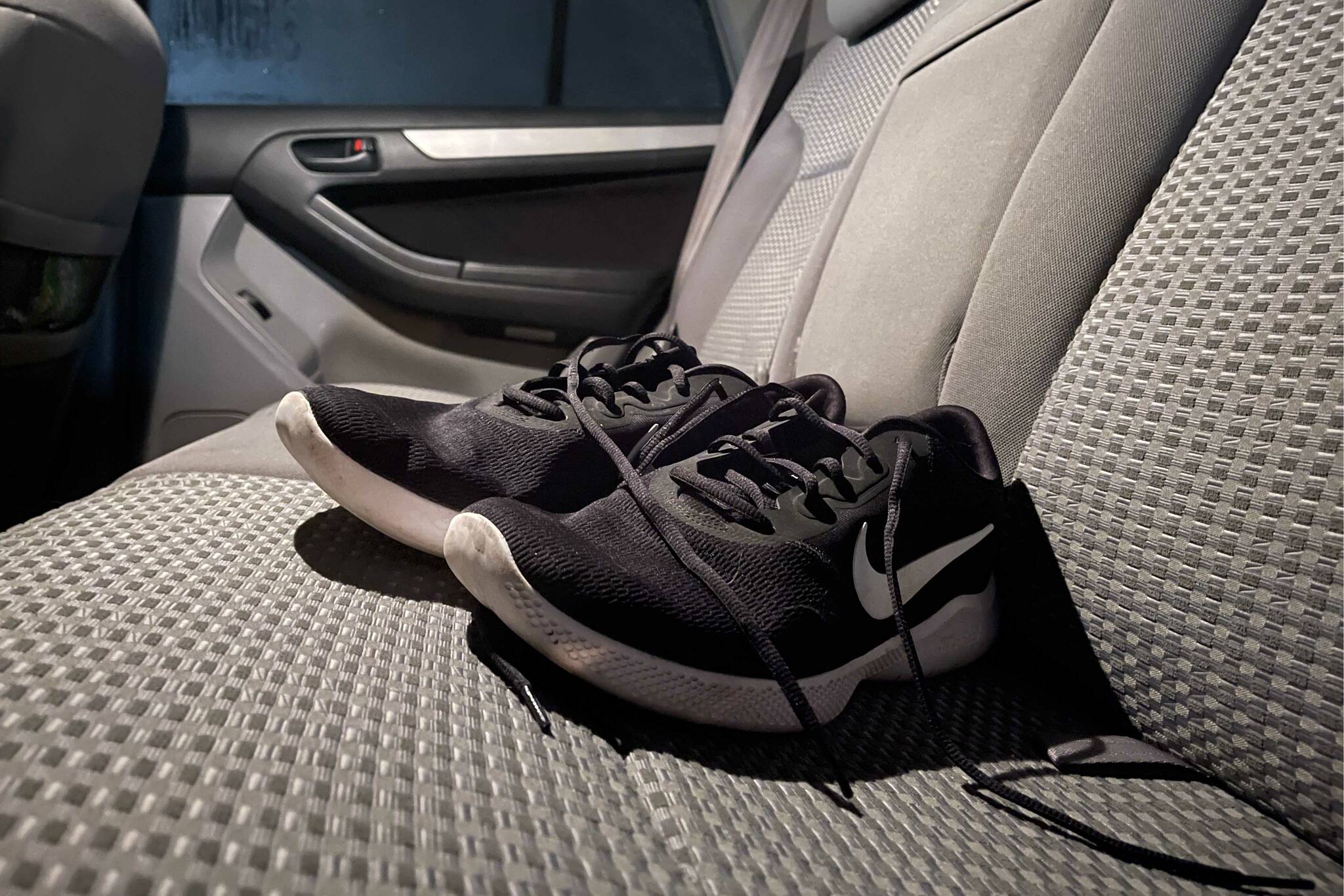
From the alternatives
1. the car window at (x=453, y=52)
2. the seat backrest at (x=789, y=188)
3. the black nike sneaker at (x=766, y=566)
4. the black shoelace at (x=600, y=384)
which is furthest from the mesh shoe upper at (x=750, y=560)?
the car window at (x=453, y=52)

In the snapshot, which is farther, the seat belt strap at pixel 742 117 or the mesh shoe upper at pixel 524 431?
the seat belt strap at pixel 742 117

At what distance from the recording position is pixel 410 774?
316mm

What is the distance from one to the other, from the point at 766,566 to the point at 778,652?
42 millimetres

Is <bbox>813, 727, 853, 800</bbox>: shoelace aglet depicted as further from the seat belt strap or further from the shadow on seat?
the seat belt strap

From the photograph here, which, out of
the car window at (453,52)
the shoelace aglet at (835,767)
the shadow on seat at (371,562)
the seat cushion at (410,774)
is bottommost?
the shadow on seat at (371,562)

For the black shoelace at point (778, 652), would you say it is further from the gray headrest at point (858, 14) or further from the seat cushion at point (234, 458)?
the gray headrest at point (858, 14)

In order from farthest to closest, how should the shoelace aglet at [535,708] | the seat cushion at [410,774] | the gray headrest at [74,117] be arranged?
the gray headrest at [74,117], the shoelace aglet at [535,708], the seat cushion at [410,774]

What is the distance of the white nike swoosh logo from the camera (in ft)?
1.45

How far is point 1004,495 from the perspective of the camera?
0.52 m

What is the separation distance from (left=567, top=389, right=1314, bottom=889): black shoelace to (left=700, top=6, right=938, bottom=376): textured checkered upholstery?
54cm

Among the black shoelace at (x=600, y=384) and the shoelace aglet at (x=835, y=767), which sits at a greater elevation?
the black shoelace at (x=600, y=384)

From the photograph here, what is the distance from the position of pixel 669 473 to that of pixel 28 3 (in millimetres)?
867

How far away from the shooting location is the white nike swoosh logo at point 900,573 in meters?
0.44

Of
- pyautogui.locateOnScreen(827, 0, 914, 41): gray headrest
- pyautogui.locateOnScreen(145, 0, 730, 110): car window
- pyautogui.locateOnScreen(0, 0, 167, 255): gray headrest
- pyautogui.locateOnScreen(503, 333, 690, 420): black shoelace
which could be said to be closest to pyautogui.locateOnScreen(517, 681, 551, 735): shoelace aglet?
pyautogui.locateOnScreen(503, 333, 690, 420): black shoelace
